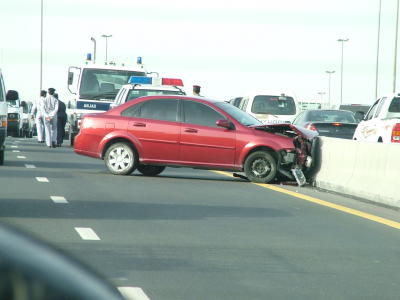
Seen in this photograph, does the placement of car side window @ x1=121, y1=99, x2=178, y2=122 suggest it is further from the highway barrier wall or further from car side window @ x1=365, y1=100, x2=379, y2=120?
car side window @ x1=365, y1=100, x2=379, y2=120

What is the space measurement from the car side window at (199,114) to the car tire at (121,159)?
3.92 feet

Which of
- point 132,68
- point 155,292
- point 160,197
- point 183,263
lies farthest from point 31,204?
point 132,68

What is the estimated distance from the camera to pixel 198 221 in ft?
36.2

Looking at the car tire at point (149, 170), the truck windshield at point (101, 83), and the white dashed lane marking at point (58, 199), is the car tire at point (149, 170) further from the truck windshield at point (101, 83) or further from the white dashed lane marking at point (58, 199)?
the truck windshield at point (101, 83)

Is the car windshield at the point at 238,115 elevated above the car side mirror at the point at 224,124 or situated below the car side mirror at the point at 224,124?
above

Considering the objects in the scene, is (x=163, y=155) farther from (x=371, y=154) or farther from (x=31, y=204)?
(x=31, y=204)

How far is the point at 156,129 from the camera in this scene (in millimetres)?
18984

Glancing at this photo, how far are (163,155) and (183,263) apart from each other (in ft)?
36.8

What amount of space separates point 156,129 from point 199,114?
0.88m

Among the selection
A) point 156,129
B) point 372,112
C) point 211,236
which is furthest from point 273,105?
point 211,236

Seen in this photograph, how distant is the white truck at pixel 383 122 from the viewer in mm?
20172

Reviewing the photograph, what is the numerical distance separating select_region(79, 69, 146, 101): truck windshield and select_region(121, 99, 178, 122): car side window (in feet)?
38.7

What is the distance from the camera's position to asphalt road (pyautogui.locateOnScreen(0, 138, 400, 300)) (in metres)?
6.74

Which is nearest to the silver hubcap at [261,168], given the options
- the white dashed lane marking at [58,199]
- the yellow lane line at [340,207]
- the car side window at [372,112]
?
the yellow lane line at [340,207]
